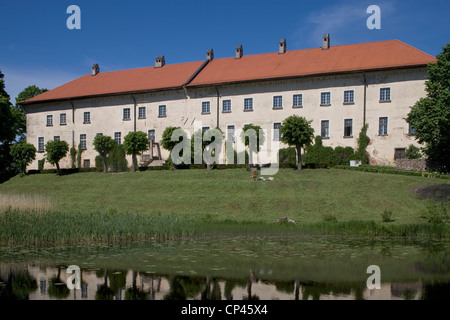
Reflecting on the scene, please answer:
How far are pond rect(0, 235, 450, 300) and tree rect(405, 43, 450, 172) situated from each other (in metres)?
17.3

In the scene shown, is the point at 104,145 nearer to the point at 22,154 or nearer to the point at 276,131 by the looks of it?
the point at 22,154

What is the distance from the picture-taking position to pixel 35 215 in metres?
16.5

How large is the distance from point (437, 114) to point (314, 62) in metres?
13.0

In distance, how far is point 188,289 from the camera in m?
9.29

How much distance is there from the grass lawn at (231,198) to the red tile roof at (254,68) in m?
10.9

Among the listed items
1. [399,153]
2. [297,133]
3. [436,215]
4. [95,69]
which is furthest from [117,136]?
[436,215]

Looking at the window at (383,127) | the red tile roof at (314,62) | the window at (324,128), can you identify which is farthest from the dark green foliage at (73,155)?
the window at (383,127)

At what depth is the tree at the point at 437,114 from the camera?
99.3ft

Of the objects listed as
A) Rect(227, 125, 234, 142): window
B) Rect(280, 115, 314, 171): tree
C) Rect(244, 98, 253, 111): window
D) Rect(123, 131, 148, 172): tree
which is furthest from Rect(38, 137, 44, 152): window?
Rect(280, 115, 314, 171): tree

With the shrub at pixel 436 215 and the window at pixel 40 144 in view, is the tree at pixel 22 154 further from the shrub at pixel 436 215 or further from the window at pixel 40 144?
the shrub at pixel 436 215

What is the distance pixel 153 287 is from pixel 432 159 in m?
28.1

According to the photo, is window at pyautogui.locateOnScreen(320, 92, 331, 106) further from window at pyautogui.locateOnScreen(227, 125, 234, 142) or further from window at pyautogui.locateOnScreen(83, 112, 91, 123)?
window at pyautogui.locateOnScreen(83, 112, 91, 123)
